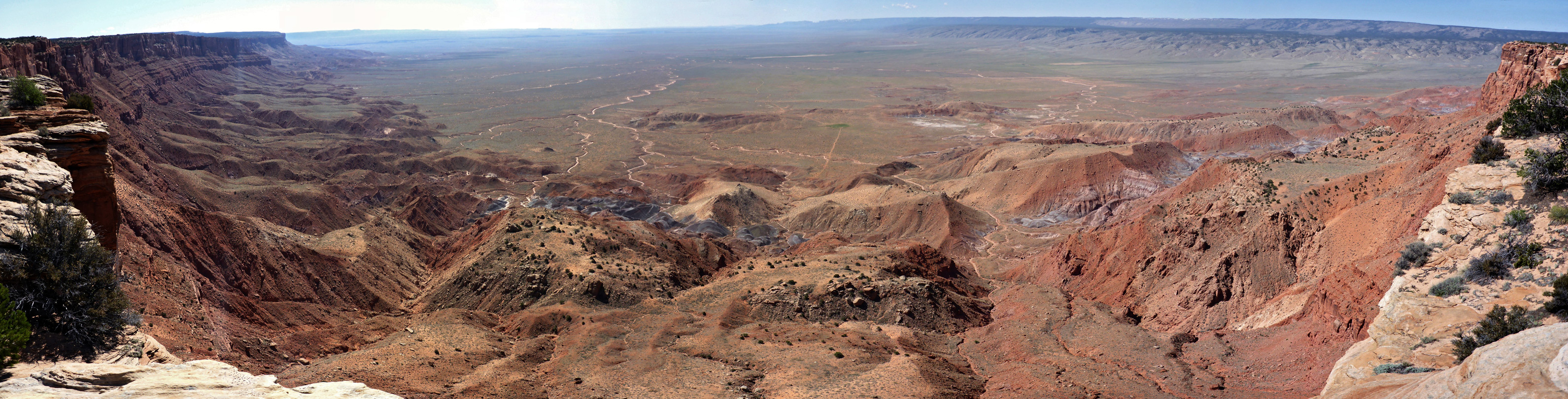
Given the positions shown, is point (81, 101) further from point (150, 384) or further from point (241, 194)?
point (150, 384)

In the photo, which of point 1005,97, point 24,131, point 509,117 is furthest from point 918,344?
point 1005,97

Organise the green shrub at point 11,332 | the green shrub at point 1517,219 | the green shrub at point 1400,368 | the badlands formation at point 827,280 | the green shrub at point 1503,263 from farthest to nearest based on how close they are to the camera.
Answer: the green shrub at point 1517,219
the green shrub at point 1503,263
the badlands formation at point 827,280
the green shrub at point 1400,368
the green shrub at point 11,332

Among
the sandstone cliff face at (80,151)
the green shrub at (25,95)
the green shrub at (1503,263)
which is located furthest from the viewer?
the green shrub at (25,95)

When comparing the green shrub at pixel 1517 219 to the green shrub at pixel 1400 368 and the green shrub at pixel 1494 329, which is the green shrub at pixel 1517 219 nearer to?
the green shrub at pixel 1494 329

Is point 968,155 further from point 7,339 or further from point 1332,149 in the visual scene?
point 7,339

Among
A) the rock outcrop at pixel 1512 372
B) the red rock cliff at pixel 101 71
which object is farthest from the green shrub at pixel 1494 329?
the red rock cliff at pixel 101 71

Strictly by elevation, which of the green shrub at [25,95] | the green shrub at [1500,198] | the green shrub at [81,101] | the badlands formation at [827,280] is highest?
the green shrub at [25,95]
